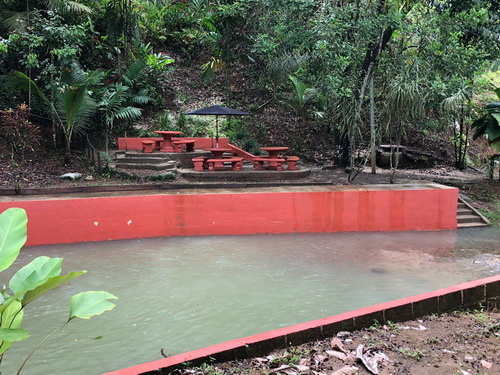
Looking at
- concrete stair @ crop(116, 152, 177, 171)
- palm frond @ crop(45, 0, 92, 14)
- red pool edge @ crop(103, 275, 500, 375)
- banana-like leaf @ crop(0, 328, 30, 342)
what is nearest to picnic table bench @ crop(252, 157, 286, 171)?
concrete stair @ crop(116, 152, 177, 171)

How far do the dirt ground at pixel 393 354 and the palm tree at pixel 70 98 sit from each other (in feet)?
31.2

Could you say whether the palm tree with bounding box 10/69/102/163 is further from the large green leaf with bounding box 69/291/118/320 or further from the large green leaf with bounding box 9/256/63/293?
the large green leaf with bounding box 69/291/118/320

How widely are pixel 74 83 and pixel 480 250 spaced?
35.0 feet

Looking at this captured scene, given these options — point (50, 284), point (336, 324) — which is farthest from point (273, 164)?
point (50, 284)

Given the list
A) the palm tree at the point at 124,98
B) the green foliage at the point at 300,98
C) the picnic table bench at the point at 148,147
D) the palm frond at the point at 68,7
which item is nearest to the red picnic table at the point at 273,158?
the picnic table bench at the point at 148,147

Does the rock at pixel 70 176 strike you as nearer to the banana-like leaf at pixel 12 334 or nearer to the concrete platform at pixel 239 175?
the concrete platform at pixel 239 175

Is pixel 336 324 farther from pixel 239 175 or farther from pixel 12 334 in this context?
pixel 239 175

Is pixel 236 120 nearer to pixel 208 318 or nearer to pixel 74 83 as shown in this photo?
pixel 74 83

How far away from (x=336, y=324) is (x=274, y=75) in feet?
43.5

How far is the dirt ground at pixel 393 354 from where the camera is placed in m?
2.97

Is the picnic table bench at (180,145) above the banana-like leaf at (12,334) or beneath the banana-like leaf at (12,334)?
above

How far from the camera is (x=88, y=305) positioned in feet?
7.07

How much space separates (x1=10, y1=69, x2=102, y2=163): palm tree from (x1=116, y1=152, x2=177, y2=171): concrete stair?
146 centimetres

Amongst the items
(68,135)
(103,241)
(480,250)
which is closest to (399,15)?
(480,250)
